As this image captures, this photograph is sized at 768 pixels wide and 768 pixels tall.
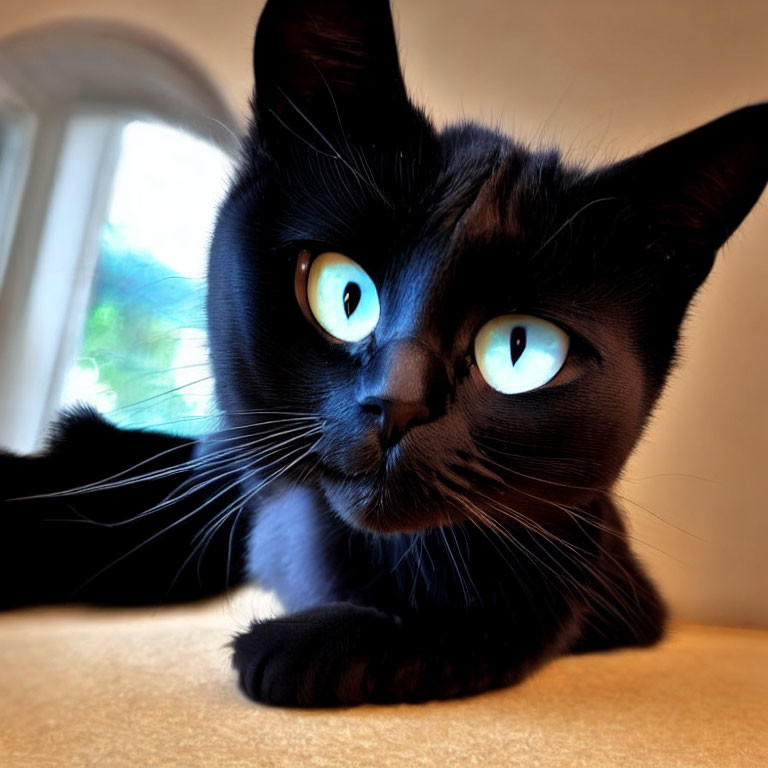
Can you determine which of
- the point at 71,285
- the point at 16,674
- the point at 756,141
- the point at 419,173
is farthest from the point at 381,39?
the point at 16,674

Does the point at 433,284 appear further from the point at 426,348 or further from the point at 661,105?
the point at 661,105

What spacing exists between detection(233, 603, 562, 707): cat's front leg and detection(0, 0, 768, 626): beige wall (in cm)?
38

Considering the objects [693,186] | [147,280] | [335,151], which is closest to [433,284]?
[335,151]

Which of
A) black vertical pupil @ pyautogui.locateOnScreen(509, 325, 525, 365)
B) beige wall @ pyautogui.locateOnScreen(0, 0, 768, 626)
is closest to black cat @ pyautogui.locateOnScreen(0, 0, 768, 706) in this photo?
black vertical pupil @ pyautogui.locateOnScreen(509, 325, 525, 365)

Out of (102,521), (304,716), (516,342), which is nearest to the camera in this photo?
(304,716)

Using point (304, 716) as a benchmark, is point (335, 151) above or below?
above

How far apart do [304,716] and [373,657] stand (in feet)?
0.26

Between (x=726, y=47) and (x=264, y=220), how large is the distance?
711mm

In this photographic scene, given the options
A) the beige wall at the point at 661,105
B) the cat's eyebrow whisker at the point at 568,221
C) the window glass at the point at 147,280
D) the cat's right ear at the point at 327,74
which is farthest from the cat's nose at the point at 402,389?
the beige wall at the point at 661,105

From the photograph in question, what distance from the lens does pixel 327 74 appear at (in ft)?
2.56

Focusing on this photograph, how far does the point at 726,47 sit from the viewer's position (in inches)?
41.6

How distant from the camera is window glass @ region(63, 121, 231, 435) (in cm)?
96

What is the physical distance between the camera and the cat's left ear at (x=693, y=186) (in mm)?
730

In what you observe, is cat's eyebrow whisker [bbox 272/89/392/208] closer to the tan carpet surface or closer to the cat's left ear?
the cat's left ear
